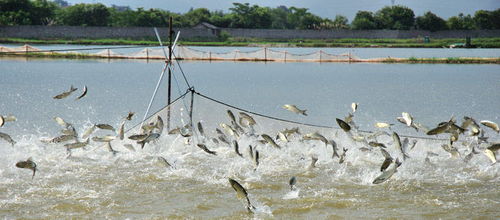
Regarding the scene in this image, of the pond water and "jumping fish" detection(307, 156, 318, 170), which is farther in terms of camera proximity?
"jumping fish" detection(307, 156, 318, 170)

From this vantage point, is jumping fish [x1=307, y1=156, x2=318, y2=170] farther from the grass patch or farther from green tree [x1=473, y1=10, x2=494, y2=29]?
green tree [x1=473, y1=10, x2=494, y2=29]

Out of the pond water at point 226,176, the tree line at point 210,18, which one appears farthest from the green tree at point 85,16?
the pond water at point 226,176

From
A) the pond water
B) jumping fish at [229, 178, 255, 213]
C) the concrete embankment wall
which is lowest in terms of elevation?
the pond water

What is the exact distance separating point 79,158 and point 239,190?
4299mm

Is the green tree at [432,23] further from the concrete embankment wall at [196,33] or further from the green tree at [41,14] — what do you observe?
the green tree at [41,14]

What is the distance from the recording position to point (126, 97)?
22281mm

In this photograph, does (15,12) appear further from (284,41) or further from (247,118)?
(247,118)

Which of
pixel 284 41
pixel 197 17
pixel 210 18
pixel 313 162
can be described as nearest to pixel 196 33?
pixel 284 41

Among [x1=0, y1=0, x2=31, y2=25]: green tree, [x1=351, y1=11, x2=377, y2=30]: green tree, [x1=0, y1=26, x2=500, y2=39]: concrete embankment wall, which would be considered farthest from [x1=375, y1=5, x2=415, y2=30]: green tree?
[x1=0, y1=0, x2=31, y2=25]: green tree

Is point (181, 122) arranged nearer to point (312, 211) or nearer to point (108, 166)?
point (108, 166)

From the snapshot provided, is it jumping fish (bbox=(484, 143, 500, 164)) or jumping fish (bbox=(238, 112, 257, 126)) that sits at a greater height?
jumping fish (bbox=(238, 112, 257, 126))

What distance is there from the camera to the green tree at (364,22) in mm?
116938

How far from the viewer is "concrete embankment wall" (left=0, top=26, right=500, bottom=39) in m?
84.9

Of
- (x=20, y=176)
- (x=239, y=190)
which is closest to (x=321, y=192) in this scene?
(x=239, y=190)
